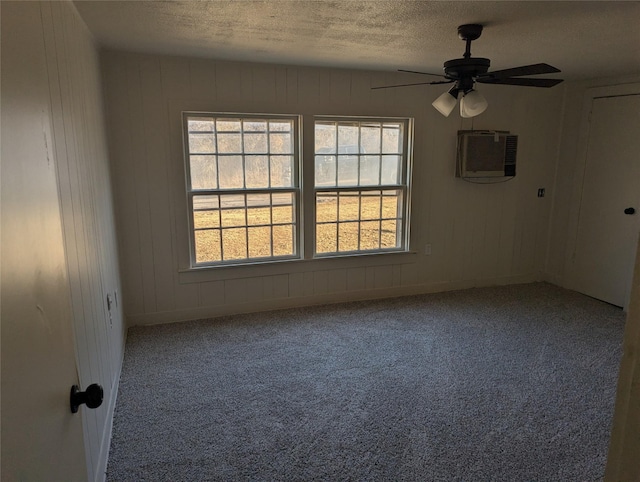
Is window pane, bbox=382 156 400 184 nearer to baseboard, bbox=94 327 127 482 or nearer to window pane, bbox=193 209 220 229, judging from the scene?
window pane, bbox=193 209 220 229

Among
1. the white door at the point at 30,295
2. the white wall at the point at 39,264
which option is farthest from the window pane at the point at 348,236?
the white door at the point at 30,295

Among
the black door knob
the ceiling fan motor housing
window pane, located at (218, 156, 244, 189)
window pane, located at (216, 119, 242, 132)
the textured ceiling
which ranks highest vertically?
the textured ceiling

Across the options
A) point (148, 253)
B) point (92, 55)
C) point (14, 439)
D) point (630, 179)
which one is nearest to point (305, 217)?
point (148, 253)

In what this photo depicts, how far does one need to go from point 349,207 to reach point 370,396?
6.95 ft

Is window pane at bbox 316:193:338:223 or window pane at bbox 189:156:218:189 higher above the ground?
window pane at bbox 189:156:218:189

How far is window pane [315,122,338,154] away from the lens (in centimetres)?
416

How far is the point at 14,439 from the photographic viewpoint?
64cm

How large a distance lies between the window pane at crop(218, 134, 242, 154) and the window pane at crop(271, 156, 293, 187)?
339 mm

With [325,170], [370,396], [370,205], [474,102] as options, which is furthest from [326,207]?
[370,396]

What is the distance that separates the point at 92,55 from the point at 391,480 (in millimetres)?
3167

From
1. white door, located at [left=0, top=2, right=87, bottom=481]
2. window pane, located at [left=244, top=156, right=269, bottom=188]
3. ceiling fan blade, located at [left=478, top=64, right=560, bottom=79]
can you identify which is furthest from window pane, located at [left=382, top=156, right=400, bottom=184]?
white door, located at [left=0, top=2, right=87, bottom=481]

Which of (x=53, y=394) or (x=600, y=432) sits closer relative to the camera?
(x=53, y=394)

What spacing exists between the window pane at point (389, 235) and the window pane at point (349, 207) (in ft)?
1.16

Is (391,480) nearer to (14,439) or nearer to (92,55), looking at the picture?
(14,439)
